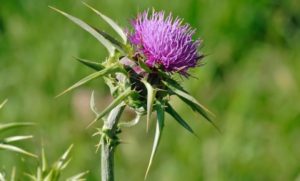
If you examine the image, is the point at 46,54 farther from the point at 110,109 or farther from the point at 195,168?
the point at 110,109

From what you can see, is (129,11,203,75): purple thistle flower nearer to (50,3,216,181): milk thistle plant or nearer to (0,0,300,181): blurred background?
(50,3,216,181): milk thistle plant

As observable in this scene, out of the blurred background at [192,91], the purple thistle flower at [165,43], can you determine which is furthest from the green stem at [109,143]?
the blurred background at [192,91]

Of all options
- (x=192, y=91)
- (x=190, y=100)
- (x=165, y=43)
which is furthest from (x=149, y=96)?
(x=192, y=91)

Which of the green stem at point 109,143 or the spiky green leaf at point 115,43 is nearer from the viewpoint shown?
the green stem at point 109,143

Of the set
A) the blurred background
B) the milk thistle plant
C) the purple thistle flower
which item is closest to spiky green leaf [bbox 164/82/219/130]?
the milk thistle plant

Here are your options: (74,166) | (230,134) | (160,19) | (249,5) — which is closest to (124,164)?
(74,166)

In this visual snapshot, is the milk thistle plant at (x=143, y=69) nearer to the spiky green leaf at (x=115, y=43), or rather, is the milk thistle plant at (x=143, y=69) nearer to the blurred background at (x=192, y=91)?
the spiky green leaf at (x=115, y=43)

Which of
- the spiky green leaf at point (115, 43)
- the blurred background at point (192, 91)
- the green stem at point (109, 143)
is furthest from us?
the blurred background at point (192, 91)

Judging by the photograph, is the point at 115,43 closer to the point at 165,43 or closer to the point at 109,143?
the point at 165,43
